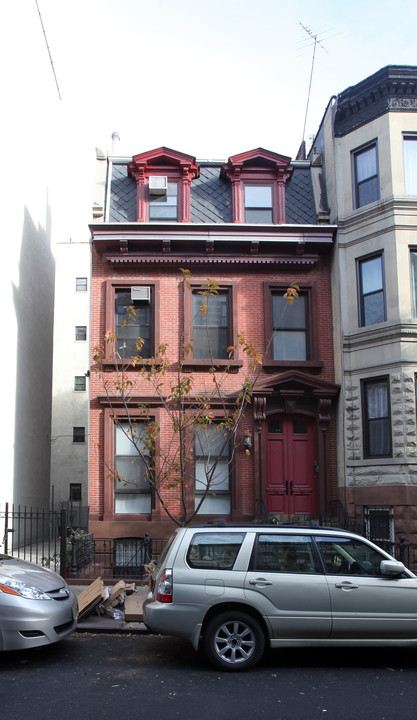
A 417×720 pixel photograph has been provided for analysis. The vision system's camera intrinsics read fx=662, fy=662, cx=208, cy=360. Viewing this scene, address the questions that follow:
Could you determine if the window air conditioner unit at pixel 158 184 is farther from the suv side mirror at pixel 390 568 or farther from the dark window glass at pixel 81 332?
the dark window glass at pixel 81 332

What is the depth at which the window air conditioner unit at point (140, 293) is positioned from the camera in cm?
1614

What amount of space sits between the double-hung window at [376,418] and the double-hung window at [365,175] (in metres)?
4.56

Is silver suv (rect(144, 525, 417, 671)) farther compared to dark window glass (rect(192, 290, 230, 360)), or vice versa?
dark window glass (rect(192, 290, 230, 360))

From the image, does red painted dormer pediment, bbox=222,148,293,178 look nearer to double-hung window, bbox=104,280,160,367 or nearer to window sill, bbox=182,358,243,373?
double-hung window, bbox=104,280,160,367

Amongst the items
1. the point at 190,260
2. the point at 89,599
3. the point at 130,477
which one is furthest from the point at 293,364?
the point at 89,599

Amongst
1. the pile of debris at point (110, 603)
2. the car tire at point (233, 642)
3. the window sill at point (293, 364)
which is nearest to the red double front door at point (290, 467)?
the window sill at point (293, 364)

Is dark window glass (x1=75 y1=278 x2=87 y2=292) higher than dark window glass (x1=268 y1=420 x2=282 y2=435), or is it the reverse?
dark window glass (x1=75 y1=278 x2=87 y2=292)

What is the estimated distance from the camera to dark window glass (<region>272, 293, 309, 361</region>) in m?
16.5

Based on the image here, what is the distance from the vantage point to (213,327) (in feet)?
54.2

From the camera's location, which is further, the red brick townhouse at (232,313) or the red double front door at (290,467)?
the red double front door at (290,467)

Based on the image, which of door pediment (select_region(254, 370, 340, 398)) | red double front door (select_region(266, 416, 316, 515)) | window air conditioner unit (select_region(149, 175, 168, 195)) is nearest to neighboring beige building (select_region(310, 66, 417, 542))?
door pediment (select_region(254, 370, 340, 398))

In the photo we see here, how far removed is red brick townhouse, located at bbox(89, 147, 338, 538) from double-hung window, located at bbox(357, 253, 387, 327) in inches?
38.9

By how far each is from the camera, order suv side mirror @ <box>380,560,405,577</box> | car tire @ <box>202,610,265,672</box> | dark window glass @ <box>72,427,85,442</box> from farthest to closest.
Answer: dark window glass @ <box>72,427,85,442</box> < suv side mirror @ <box>380,560,405,577</box> < car tire @ <box>202,610,265,672</box>

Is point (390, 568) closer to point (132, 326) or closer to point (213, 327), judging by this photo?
point (213, 327)
